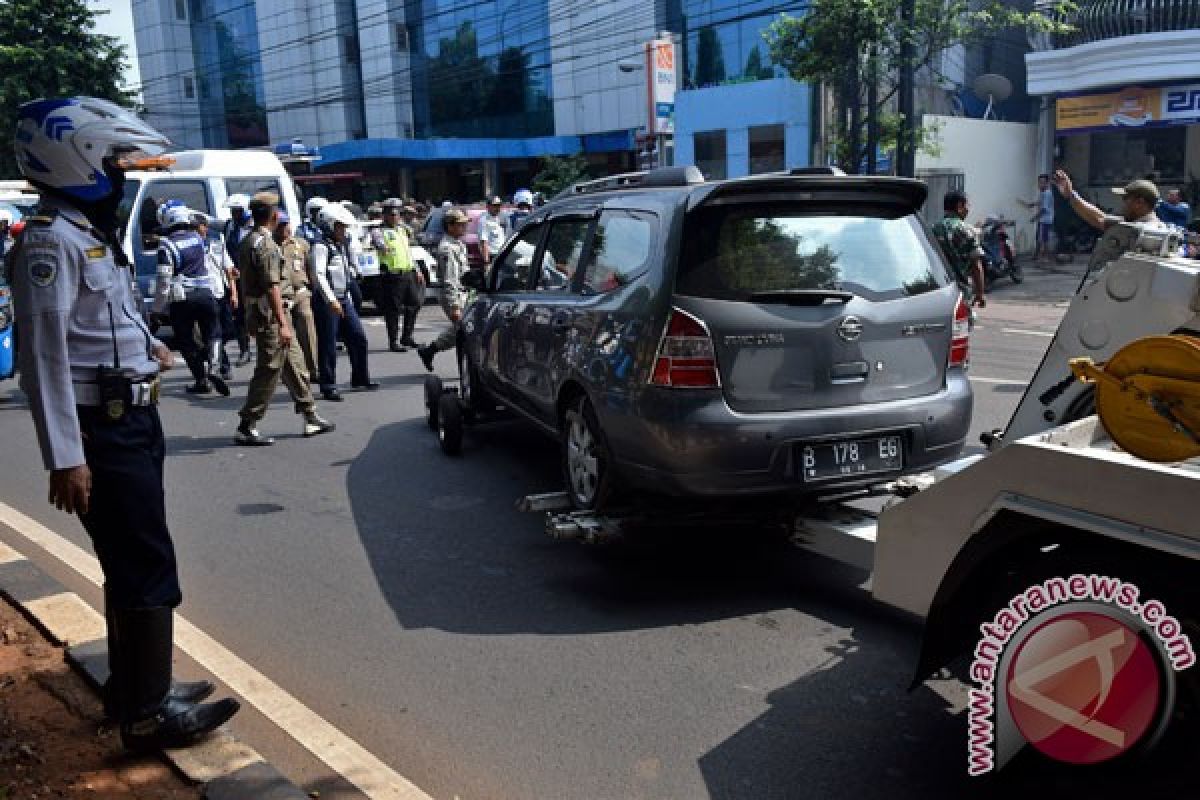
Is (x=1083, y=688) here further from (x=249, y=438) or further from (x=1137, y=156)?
(x=1137, y=156)

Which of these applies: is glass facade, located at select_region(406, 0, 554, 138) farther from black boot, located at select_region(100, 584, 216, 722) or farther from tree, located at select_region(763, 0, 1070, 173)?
black boot, located at select_region(100, 584, 216, 722)

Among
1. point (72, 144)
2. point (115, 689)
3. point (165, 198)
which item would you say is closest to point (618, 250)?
point (72, 144)

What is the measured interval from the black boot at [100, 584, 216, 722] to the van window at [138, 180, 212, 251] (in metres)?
10.4

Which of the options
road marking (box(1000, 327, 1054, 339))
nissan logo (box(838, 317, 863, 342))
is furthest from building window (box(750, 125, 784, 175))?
nissan logo (box(838, 317, 863, 342))

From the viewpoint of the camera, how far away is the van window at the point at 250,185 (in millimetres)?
14367

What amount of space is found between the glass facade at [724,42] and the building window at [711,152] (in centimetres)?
484

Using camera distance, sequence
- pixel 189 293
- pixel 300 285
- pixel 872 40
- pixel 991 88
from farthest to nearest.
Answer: pixel 991 88 < pixel 872 40 < pixel 189 293 < pixel 300 285

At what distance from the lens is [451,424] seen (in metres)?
7.50

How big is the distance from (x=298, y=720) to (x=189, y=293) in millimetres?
7224

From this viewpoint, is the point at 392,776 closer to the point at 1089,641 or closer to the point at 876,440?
the point at 1089,641

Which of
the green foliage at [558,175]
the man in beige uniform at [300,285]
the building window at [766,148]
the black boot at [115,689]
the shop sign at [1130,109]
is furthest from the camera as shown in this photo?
the green foliage at [558,175]

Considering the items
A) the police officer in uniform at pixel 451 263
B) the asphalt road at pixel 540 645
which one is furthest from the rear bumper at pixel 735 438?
the police officer in uniform at pixel 451 263

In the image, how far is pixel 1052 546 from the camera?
2922mm

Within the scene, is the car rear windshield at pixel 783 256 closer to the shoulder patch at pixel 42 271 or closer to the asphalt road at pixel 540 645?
the asphalt road at pixel 540 645
